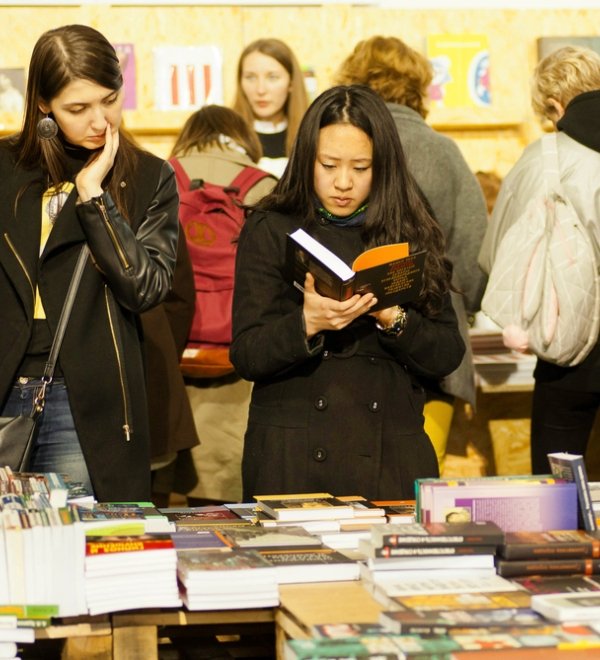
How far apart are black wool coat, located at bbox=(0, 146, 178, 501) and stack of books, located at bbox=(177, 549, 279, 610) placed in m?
0.75

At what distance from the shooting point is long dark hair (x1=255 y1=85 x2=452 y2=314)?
3141mm

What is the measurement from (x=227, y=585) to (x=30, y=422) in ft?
2.70

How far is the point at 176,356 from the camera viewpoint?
4.12 meters

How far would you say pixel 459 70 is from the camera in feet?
18.8

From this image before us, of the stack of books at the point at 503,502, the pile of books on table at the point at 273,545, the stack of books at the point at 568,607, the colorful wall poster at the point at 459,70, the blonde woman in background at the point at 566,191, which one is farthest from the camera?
the colorful wall poster at the point at 459,70

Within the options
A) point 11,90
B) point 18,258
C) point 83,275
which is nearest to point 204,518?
point 83,275

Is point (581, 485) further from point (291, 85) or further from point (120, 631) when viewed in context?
point (291, 85)

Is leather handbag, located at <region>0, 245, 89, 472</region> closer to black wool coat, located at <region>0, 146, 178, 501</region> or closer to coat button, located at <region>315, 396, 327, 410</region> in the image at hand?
black wool coat, located at <region>0, 146, 178, 501</region>

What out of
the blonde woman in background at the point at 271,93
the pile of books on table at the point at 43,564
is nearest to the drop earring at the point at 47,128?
the pile of books on table at the point at 43,564

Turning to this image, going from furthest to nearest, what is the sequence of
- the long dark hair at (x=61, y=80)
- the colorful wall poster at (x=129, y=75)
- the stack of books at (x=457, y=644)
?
the colorful wall poster at (x=129, y=75)
the long dark hair at (x=61, y=80)
the stack of books at (x=457, y=644)

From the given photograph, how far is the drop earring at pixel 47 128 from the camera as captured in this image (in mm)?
3083

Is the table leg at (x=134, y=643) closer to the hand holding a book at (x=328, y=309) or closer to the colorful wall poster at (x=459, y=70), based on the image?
the hand holding a book at (x=328, y=309)

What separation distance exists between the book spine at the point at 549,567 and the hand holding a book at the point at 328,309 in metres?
0.77

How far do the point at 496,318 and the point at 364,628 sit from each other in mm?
2208
